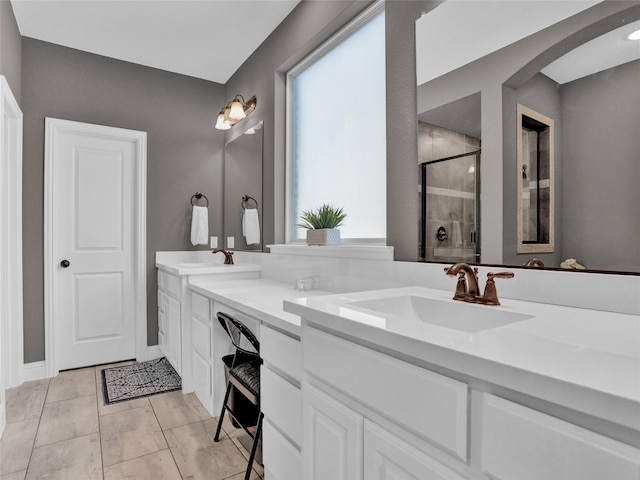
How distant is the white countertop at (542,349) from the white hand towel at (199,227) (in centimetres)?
258

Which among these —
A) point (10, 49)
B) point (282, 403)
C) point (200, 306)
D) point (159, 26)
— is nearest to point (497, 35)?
point (282, 403)

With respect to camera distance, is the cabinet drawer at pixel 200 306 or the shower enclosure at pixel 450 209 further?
the cabinet drawer at pixel 200 306

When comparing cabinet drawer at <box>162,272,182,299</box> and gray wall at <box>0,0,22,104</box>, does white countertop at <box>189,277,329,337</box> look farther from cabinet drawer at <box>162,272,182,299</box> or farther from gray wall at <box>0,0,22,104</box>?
gray wall at <box>0,0,22,104</box>

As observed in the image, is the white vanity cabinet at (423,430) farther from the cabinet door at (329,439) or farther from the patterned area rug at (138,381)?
the patterned area rug at (138,381)

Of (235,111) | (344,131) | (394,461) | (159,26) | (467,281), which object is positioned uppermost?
(159,26)

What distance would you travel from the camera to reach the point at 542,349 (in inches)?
26.0

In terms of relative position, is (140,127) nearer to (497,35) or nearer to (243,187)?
(243,187)

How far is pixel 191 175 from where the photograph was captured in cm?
353

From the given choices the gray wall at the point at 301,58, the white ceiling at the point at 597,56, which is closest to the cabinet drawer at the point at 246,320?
the gray wall at the point at 301,58

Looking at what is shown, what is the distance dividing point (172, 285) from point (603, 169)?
2.62 meters

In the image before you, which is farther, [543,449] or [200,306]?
[200,306]

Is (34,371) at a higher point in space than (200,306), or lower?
lower

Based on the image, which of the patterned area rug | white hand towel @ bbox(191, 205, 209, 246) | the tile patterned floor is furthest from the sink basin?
white hand towel @ bbox(191, 205, 209, 246)

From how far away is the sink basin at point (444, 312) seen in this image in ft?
3.48
